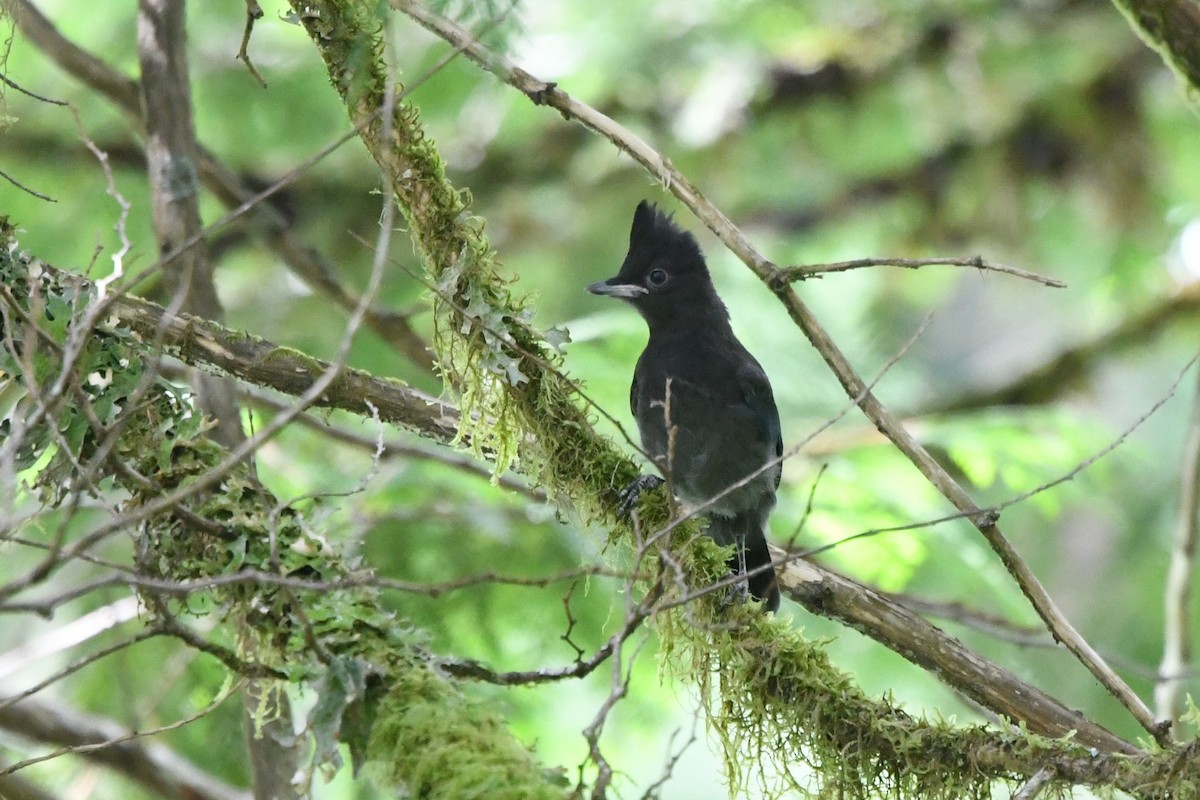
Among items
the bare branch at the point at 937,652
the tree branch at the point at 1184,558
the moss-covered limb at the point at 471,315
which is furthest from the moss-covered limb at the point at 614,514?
the tree branch at the point at 1184,558

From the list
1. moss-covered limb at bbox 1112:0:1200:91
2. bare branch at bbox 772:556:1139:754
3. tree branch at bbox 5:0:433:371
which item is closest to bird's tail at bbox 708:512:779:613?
bare branch at bbox 772:556:1139:754

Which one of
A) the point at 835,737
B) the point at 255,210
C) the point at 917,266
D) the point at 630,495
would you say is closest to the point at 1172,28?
the point at 917,266

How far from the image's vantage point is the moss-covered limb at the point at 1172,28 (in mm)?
3338

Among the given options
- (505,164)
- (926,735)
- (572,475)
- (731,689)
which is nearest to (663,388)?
(572,475)

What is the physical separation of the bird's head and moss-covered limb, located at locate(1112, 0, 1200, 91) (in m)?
1.91

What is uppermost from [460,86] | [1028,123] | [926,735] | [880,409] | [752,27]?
[1028,123]

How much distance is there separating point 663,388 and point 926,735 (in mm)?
1785

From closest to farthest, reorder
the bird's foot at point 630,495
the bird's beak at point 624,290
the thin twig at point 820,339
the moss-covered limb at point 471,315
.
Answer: the moss-covered limb at point 471,315
the thin twig at point 820,339
the bird's foot at point 630,495
the bird's beak at point 624,290

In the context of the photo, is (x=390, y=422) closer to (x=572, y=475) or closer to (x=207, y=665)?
(x=572, y=475)

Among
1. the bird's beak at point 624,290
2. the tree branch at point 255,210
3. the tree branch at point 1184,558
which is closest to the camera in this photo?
the tree branch at point 255,210

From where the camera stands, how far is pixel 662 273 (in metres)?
4.91

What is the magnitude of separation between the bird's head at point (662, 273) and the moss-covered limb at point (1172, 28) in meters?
1.91

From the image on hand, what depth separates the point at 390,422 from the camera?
367cm

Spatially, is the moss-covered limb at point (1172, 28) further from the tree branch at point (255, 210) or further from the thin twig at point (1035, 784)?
the tree branch at point (255, 210)
